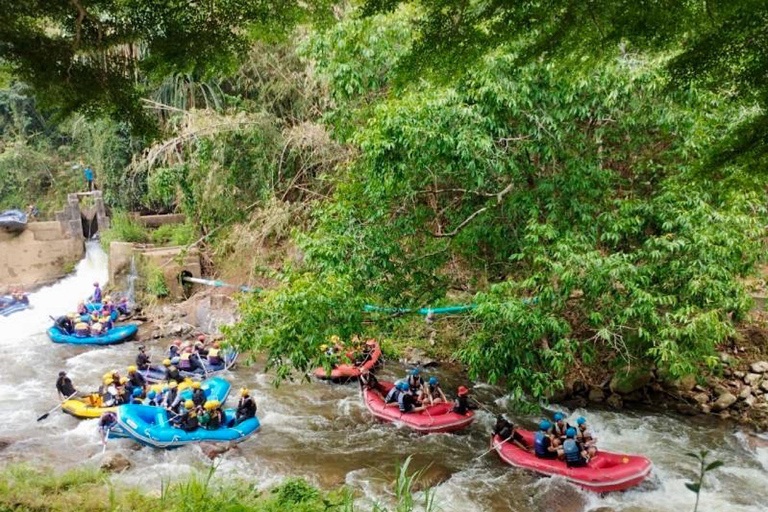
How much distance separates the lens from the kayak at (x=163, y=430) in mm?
9086

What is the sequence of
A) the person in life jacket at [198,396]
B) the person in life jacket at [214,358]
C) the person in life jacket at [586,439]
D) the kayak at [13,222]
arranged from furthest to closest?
1. the kayak at [13,222]
2. the person in life jacket at [214,358]
3. the person in life jacket at [198,396]
4. the person in life jacket at [586,439]

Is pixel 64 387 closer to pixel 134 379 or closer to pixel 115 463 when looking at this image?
pixel 134 379

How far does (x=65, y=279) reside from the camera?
19438 mm

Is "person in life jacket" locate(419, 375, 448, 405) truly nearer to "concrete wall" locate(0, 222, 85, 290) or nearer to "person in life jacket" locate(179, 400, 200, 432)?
"person in life jacket" locate(179, 400, 200, 432)

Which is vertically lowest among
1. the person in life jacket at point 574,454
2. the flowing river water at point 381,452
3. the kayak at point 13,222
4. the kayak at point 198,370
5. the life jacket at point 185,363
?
the flowing river water at point 381,452

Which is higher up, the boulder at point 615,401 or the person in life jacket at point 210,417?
the person in life jacket at point 210,417

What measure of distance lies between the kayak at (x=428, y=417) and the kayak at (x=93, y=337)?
7.64 m

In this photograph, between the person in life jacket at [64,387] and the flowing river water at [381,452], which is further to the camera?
the person in life jacket at [64,387]

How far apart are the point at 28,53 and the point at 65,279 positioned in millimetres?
17994

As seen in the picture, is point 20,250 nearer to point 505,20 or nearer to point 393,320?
point 393,320

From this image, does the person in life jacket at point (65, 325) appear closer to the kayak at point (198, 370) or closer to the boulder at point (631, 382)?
the kayak at point (198, 370)

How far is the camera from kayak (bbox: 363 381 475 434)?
9.81 metres

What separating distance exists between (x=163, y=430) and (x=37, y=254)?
44.8ft

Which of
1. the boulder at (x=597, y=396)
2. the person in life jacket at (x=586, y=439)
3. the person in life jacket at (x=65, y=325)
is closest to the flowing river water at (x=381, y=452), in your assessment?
the boulder at (x=597, y=396)
